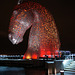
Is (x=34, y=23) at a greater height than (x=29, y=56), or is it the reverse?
(x=34, y=23)

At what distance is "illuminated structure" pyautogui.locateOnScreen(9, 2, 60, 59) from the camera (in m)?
14.9

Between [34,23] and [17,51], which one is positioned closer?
[34,23]

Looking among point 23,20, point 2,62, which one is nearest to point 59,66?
point 23,20

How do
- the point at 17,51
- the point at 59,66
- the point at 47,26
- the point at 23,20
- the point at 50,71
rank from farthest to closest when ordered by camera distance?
the point at 17,51
the point at 47,26
the point at 23,20
the point at 59,66
the point at 50,71

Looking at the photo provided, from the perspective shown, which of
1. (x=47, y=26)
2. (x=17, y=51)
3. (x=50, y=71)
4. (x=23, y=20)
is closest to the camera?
(x=50, y=71)

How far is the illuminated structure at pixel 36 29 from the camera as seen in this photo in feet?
48.8

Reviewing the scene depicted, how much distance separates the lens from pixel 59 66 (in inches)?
382

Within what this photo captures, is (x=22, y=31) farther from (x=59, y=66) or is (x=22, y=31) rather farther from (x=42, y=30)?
Answer: (x=59, y=66)

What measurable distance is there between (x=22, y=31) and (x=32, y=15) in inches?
82.4

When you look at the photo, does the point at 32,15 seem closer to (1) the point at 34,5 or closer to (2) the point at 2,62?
(1) the point at 34,5

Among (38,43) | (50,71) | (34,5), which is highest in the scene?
(34,5)

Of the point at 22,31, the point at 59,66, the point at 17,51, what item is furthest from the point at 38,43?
the point at 17,51

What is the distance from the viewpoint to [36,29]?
15.6m

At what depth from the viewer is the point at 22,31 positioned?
49.1 feet
